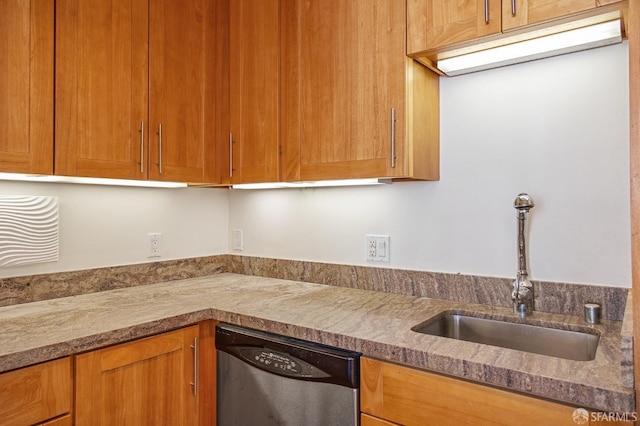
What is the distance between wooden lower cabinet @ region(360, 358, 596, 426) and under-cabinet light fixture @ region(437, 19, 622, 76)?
1046mm

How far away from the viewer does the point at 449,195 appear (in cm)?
168

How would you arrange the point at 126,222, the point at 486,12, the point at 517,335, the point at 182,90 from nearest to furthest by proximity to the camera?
the point at 486,12
the point at 517,335
the point at 182,90
the point at 126,222

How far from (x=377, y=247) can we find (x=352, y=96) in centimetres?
65

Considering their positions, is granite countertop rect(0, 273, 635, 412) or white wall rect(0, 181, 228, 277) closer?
granite countertop rect(0, 273, 635, 412)

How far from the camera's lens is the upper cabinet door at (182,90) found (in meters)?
1.75

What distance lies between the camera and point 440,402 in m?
1.07

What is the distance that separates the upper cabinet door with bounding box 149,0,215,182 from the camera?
5.74 ft

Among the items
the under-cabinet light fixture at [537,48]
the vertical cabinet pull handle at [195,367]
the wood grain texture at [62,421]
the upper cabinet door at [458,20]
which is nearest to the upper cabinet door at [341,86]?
the upper cabinet door at [458,20]

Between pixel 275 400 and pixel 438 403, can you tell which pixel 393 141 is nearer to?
pixel 438 403

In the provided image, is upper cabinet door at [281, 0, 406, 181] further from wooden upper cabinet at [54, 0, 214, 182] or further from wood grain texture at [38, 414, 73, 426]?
wood grain texture at [38, 414, 73, 426]

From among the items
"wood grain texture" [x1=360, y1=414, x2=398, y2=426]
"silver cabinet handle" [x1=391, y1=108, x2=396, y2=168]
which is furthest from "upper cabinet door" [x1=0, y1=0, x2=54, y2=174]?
"wood grain texture" [x1=360, y1=414, x2=398, y2=426]

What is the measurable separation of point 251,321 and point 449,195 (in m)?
0.89

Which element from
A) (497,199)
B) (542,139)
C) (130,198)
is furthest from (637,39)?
(130,198)

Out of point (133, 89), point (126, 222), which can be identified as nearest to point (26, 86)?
point (133, 89)
